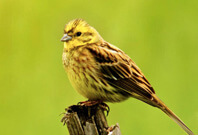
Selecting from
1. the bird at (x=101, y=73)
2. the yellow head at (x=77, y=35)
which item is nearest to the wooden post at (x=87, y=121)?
the bird at (x=101, y=73)

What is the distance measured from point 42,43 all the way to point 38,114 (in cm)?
128

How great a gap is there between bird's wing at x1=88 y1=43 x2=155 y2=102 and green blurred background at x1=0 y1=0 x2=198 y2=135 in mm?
864

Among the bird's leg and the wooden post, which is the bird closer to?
the bird's leg

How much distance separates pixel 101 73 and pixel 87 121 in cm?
→ 107

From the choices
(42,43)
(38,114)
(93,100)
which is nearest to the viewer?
(93,100)

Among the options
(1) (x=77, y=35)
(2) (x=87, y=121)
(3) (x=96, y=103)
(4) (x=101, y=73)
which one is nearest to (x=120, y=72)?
(4) (x=101, y=73)

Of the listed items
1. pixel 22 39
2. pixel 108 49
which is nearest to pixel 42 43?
pixel 22 39

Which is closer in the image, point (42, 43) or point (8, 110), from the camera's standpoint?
point (8, 110)

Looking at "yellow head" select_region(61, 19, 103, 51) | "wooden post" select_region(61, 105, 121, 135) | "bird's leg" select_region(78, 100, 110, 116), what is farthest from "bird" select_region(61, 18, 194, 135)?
"wooden post" select_region(61, 105, 121, 135)

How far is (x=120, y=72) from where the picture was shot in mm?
6668

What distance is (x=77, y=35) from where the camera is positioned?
6.85 metres

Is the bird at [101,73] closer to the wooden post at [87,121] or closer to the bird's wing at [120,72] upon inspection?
the bird's wing at [120,72]

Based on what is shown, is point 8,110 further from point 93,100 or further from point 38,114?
point 93,100

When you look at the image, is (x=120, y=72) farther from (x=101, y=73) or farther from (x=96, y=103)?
(x=96, y=103)
